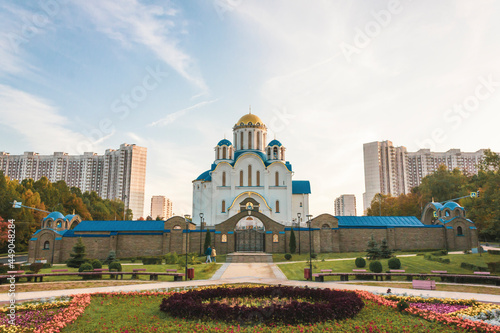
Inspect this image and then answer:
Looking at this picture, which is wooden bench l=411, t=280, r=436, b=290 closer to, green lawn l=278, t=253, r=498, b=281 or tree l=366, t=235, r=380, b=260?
green lawn l=278, t=253, r=498, b=281

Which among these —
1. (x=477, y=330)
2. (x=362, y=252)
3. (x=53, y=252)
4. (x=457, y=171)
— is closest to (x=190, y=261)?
(x=53, y=252)

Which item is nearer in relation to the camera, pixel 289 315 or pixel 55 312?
pixel 289 315

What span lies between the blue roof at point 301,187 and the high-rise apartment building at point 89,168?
2263 inches

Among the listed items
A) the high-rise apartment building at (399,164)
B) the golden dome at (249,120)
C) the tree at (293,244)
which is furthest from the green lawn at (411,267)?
the high-rise apartment building at (399,164)

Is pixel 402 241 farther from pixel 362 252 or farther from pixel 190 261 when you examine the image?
pixel 190 261

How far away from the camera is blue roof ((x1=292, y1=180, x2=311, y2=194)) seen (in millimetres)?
43312

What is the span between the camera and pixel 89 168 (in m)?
91.4

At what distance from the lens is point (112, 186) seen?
9088 centimetres

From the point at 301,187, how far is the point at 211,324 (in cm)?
3554

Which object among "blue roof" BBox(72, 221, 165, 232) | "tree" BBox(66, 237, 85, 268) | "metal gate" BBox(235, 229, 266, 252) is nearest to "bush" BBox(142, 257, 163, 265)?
"tree" BBox(66, 237, 85, 268)

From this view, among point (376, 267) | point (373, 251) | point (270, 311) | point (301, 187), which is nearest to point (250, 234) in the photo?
point (373, 251)

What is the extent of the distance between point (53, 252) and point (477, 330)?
30399 millimetres

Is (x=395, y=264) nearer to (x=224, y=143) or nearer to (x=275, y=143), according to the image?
(x=275, y=143)

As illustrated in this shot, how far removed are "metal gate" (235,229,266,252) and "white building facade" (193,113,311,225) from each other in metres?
7.26
